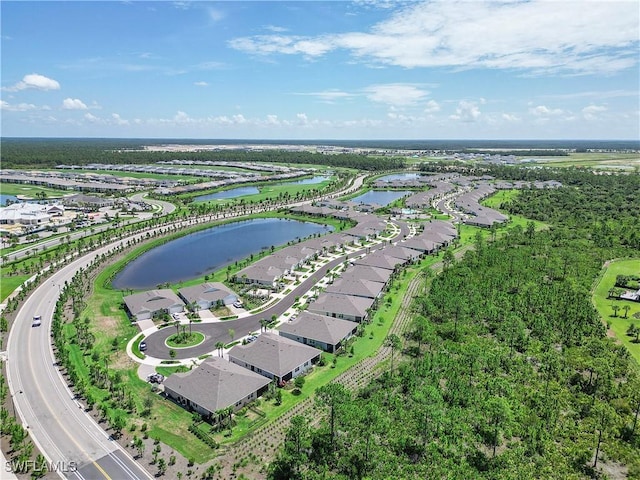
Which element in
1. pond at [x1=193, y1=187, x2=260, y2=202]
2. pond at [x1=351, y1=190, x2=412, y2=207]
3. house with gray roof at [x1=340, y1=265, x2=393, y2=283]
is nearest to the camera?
house with gray roof at [x1=340, y1=265, x2=393, y2=283]

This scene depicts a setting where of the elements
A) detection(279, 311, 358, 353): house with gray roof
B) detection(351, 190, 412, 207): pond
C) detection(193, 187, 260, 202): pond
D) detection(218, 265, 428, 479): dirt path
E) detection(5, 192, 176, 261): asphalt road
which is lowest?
detection(218, 265, 428, 479): dirt path

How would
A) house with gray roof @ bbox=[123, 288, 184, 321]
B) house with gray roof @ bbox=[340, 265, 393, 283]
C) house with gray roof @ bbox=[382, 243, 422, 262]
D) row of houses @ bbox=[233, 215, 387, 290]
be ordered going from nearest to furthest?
house with gray roof @ bbox=[123, 288, 184, 321]
house with gray roof @ bbox=[340, 265, 393, 283]
row of houses @ bbox=[233, 215, 387, 290]
house with gray roof @ bbox=[382, 243, 422, 262]

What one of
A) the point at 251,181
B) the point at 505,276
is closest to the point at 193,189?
the point at 251,181

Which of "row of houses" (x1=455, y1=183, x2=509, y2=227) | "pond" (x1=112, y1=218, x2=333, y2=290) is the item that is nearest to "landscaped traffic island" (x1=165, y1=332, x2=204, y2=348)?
"pond" (x1=112, y1=218, x2=333, y2=290)

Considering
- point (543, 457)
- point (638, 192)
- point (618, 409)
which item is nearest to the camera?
point (543, 457)

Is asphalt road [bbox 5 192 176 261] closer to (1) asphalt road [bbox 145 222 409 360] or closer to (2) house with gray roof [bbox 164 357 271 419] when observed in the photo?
(1) asphalt road [bbox 145 222 409 360]

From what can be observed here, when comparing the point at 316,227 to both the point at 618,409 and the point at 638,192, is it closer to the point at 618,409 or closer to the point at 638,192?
the point at 618,409
